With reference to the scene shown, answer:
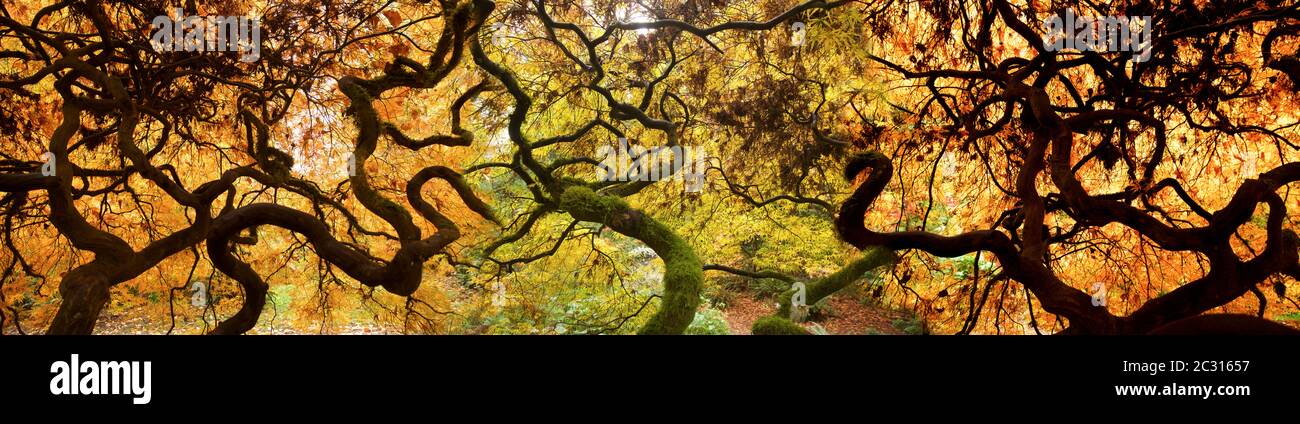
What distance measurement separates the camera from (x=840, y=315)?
40.3 ft

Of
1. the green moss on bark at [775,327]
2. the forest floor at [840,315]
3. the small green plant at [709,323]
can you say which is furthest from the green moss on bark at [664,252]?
the forest floor at [840,315]

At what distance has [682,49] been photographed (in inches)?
267

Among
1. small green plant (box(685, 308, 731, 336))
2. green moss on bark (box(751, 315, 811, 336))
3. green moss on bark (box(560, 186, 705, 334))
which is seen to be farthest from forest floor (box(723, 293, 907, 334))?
green moss on bark (box(560, 186, 705, 334))

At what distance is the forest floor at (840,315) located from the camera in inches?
472

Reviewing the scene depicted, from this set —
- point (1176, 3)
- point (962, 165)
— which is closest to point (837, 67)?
point (962, 165)

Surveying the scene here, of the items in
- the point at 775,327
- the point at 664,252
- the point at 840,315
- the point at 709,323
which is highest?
the point at 840,315

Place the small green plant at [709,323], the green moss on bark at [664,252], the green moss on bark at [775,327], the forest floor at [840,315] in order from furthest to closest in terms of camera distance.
A: the forest floor at [840,315] < the small green plant at [709,323] < the green moss on bark at [775,327] < the green moss on bark at [664,252]

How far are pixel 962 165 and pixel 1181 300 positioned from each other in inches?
109

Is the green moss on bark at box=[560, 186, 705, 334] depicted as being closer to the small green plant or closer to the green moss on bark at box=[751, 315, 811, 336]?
the green moss on bark at box=[751, 315, 811, 336]

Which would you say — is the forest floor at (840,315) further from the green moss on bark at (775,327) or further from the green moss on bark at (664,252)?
the green moss on bark at (664,252)

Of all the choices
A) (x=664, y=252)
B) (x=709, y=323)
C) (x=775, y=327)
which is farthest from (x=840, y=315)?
(x=664, y=252)

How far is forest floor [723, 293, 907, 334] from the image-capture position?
12.0m

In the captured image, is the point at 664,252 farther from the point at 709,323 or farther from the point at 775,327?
the point at 709,323
